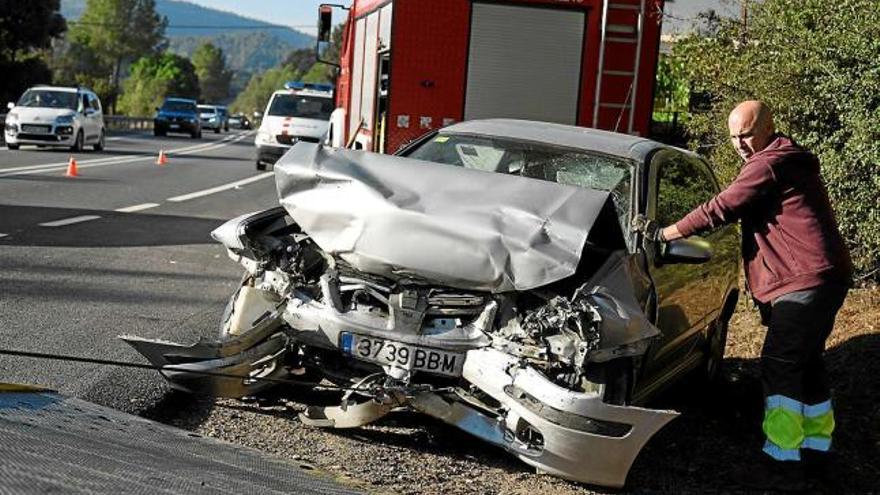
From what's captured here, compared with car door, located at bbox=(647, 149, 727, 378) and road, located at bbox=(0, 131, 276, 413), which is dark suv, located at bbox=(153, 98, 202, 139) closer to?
road, located at bbox=(0, 131, 276, 413)

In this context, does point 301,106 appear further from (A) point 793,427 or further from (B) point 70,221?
(A) point 793,427

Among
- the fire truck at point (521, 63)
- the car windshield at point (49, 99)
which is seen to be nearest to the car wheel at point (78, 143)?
the car windshield at point (49, 99)

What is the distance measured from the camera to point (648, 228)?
617 cm

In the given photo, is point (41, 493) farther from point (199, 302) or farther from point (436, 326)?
point (199, 302)

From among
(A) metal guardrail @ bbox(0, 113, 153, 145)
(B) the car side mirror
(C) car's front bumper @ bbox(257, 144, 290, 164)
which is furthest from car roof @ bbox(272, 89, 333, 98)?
(A) metal guardrail @ bbox(0, 113, 153, 145)

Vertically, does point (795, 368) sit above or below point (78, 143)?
above

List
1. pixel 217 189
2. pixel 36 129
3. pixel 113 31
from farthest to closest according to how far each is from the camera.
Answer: pixel 113 31 → pixel 36 129 → pixel 217 189

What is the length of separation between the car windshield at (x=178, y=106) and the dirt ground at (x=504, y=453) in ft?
171

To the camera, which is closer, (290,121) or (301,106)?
(290,121)

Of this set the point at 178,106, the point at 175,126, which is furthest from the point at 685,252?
the point at 178,106

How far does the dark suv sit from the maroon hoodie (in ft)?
173

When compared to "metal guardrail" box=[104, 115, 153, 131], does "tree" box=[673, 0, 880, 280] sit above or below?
above

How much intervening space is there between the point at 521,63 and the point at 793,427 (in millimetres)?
7674

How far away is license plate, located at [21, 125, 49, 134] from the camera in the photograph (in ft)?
99.9
